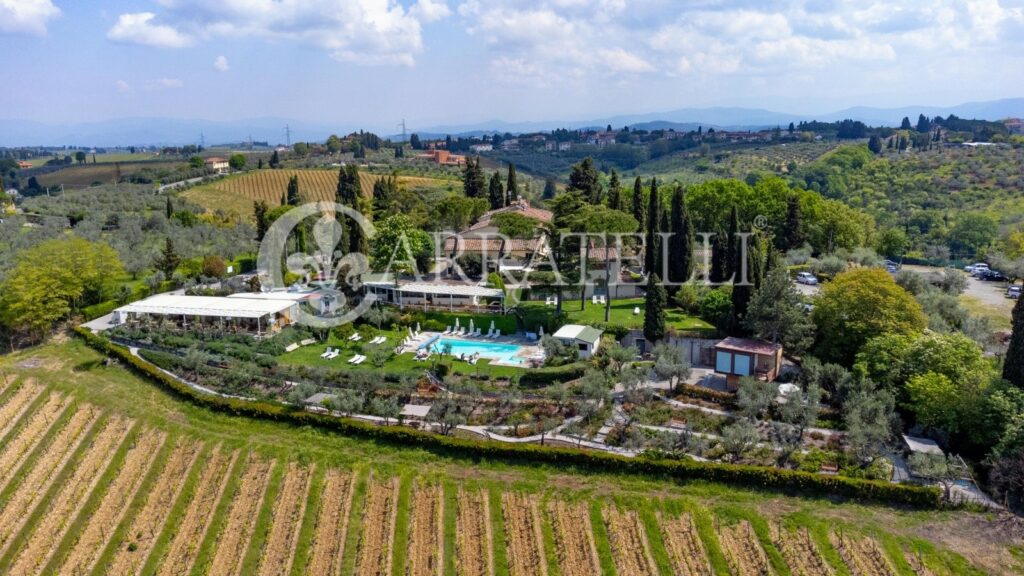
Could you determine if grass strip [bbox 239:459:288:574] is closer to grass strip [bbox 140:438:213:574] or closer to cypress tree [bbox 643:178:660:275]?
grass strip [bbox 140:438:213:574]

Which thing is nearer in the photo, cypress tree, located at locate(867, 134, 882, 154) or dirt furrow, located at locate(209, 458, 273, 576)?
dirt furrow, located at locate(209, 458, 273, 576)

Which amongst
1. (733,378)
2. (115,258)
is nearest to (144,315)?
(115,258)

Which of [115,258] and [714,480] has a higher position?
[115,258]

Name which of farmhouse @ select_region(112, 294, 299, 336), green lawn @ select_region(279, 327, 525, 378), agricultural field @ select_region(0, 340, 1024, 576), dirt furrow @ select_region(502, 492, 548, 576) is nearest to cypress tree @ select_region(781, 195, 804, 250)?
green lawn @ select_region(279, 327, 525, 378)

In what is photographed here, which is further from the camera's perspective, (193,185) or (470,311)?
(193,185)

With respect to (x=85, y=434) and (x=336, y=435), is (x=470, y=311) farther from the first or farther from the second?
(x=85, y=434)

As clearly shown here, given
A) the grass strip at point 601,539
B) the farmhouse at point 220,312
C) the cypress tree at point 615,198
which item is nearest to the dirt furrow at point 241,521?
the grass strip at point 601,539
